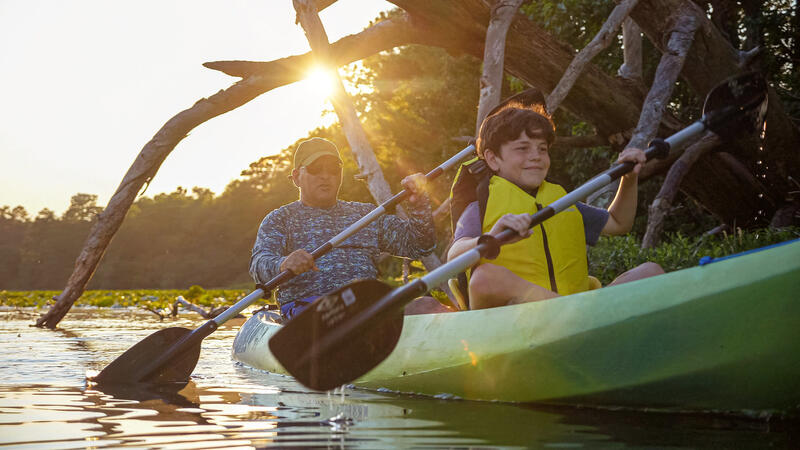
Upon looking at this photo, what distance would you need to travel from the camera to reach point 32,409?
11.0 ft

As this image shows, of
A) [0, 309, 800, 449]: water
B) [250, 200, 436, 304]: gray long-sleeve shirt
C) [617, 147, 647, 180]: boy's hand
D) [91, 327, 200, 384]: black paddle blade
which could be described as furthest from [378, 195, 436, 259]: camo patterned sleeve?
[617, 147, 647, 180]: boy's hand

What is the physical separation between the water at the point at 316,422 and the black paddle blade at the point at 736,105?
1469 millimetres

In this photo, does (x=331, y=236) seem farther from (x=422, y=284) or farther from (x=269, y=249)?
(x=422, y=284)

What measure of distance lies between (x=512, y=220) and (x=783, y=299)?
0.98 meters

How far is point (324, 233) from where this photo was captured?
16.7 ft

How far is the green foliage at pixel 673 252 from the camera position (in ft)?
22.5

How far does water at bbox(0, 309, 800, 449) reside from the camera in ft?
8.39

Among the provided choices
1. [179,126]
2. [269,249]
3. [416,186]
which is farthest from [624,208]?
[179,126]

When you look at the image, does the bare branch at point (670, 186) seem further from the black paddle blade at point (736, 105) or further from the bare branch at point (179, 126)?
the black paddle blade at point (736, 105)

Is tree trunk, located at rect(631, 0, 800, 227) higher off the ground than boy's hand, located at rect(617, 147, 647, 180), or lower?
higher

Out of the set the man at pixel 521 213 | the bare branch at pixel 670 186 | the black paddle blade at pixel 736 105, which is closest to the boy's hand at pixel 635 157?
the man at pixel 521 213

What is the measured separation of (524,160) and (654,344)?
3.46ft

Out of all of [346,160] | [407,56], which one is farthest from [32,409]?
[407,56]

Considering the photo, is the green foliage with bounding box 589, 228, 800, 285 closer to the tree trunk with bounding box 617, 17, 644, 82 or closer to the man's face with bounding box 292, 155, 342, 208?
the tree trunk with bounding box 617, 17, 644, 82
